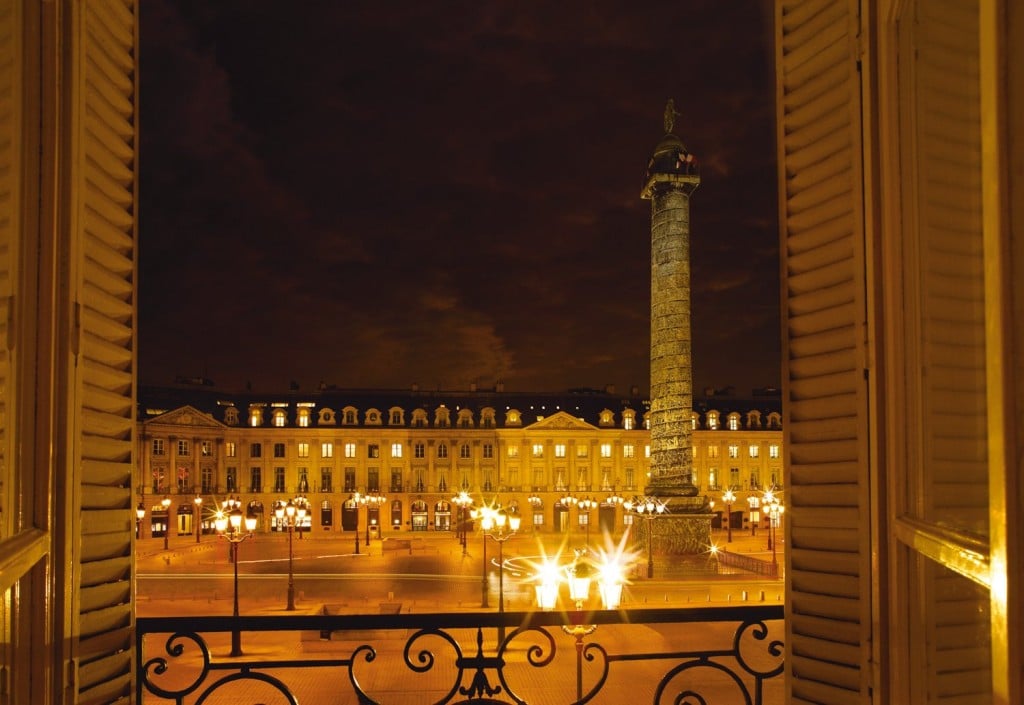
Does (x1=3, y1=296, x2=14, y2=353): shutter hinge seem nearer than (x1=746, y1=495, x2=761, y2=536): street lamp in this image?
Yes

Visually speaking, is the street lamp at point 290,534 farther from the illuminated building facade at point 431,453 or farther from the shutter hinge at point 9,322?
the shutter hinge at point 9,322

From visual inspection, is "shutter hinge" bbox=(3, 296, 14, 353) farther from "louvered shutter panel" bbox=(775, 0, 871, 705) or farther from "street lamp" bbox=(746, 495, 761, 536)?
"street lamp" bbox=(746, 495, 761, 536)

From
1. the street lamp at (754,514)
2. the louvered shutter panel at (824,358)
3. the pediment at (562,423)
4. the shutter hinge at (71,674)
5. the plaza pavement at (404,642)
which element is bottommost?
the street lamp at (754,514)

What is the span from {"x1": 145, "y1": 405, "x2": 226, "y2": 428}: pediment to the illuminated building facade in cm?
12

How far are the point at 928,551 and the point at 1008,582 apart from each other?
0.95 metres

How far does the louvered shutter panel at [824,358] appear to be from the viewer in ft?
11.0

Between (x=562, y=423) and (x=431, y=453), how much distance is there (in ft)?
35.6

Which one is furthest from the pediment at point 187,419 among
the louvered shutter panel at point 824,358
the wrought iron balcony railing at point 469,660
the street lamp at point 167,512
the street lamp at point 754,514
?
the louvered shutter panel at point 824,358

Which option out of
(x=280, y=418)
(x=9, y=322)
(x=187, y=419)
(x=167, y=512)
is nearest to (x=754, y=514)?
(x=280, y=418)

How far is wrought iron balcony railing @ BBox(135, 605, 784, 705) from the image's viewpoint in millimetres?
4051

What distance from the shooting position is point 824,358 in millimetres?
3605

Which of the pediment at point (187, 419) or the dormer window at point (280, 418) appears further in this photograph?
the dormer window at point (280, 418)

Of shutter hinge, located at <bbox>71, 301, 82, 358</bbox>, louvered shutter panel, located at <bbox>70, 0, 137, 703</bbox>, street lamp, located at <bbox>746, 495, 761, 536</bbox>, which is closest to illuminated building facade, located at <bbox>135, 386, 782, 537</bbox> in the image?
street lamp, located at <bbox>746, 495, 761, 536</bbox>

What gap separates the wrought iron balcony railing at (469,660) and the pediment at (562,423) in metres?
39.7
